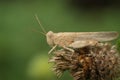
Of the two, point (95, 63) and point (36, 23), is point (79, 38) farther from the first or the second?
point (36, 23)

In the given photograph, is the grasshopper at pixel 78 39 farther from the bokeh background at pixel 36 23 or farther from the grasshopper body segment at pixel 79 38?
the bokeh background at pixel 36 23

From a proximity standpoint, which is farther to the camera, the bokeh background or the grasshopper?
the bokeh background

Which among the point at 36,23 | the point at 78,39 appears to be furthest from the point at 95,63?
the point at 36,23

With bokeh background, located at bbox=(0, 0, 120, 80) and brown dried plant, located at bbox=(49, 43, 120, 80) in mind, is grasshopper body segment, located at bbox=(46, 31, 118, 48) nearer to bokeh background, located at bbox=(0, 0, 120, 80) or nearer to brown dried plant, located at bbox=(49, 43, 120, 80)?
brown dried plant, located at bbox=(49, 43, 120, 80)

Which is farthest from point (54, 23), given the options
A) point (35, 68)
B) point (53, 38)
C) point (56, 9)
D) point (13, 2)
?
point (53, 38)

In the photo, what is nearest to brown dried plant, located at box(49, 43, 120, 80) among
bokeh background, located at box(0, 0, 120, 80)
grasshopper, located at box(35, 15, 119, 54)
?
grasshopper, located at box(35, 15, 119, 54)
